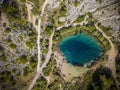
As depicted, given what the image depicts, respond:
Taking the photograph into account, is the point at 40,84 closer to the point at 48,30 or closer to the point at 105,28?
the point at 48,30

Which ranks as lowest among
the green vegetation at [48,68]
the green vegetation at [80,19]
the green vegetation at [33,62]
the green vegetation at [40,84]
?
the green vegetation at [40,84]

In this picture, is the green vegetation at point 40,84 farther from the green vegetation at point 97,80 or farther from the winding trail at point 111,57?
the winding trail at point 111,57

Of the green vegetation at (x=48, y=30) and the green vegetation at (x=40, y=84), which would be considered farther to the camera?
the green vegetation at (x=48, y=30)

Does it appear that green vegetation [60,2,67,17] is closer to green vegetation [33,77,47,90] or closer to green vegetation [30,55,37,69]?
green vegetation [30,55,37,69]

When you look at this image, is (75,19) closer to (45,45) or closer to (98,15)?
(98,15)

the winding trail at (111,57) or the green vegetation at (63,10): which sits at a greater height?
the green vegetation at (63,10)

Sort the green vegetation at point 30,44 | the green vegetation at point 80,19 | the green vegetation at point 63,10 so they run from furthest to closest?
the green vegetation at point 80,19 < the green vegetation at point 63,10 < the green vegetation at point 30,44

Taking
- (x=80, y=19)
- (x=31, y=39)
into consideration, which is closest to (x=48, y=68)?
(x=31, y=39)

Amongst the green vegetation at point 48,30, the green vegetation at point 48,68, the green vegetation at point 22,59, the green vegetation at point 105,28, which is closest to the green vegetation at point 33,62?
the green vegetation at point 22,59

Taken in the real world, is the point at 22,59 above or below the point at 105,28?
below
